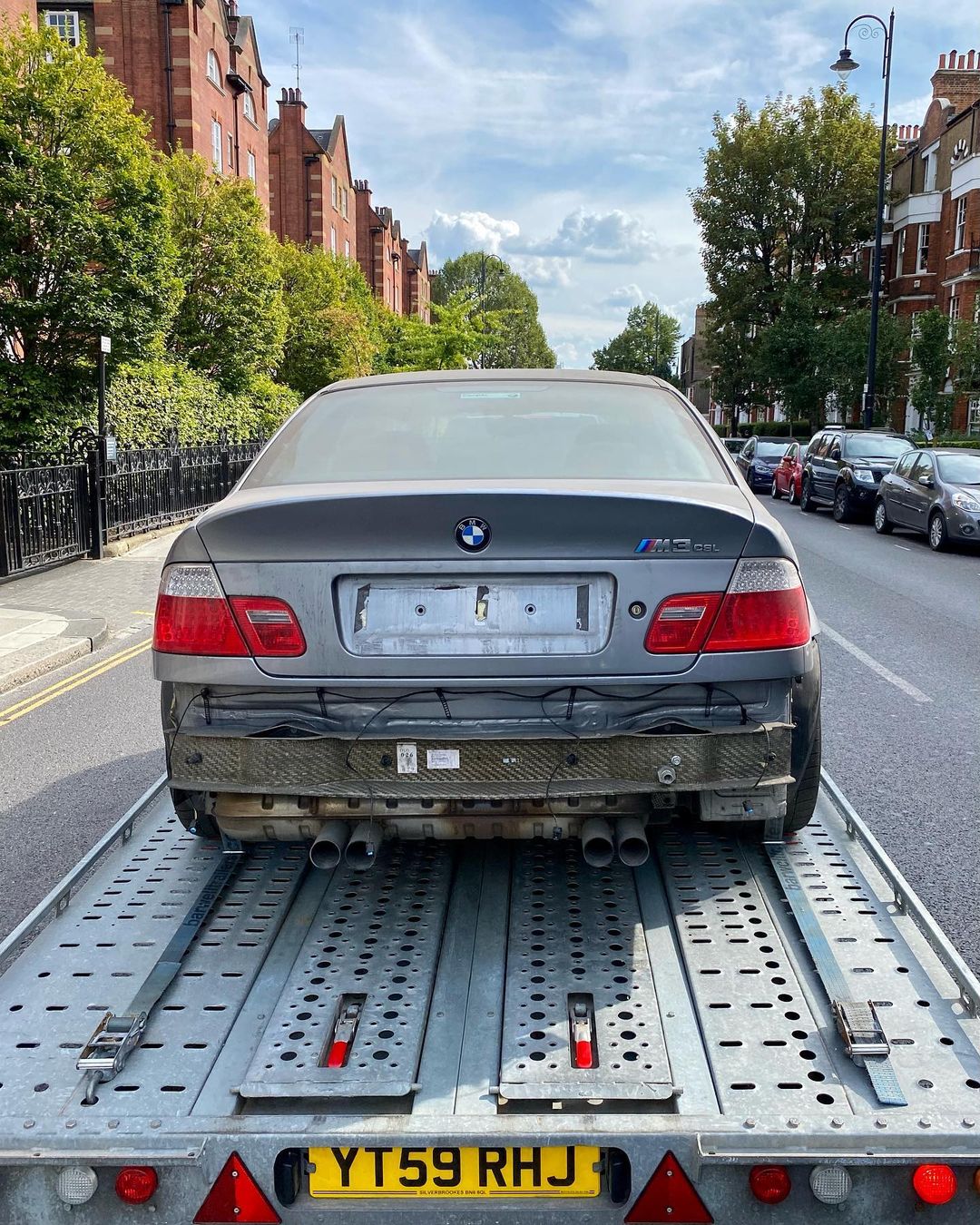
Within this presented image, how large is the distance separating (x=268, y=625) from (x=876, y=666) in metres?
6.63

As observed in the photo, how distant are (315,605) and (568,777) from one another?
760 mm

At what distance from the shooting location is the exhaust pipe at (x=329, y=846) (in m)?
2.79

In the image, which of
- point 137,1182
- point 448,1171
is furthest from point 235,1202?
point 448,1171

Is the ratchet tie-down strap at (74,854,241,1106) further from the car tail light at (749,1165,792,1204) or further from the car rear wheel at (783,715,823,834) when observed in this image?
the car rear wheel at (783,715,823,834)

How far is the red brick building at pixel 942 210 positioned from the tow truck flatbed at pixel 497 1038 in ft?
137

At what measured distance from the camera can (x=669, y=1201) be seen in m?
2.01

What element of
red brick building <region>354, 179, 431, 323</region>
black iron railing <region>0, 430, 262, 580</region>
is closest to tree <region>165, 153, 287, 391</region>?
black iron railing <region>0, 430, 262, 580</region>

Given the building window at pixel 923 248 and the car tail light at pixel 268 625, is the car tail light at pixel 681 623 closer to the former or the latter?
the car tail light at pixel 268 625

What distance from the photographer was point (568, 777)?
108 inches

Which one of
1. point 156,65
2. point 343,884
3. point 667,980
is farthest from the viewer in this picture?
point 156,65

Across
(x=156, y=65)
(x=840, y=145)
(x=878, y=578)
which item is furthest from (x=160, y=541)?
(x=840, y=145)

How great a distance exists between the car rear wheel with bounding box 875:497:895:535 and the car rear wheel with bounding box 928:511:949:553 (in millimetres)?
2205

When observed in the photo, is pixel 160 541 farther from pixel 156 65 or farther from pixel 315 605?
pixel 156 65

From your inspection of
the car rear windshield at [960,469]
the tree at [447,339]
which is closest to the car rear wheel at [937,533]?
the car rear windshield at [960,469]
